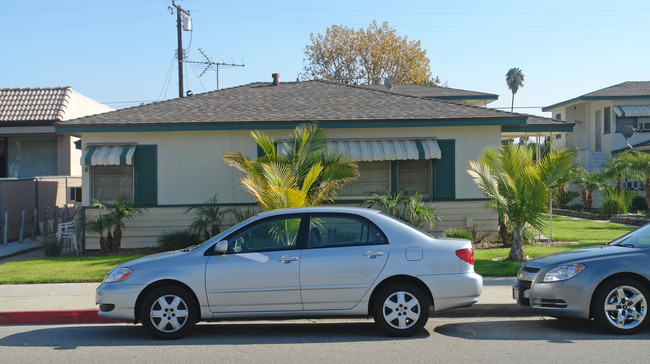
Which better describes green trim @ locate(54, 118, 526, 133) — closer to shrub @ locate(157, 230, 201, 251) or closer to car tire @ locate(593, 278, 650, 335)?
shrub @ locate(157, 230, 201, 251)

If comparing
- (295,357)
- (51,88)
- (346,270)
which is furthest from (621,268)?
(51,88)

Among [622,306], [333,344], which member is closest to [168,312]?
[333,344]

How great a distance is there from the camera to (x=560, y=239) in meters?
15.6

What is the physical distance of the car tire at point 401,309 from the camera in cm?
729

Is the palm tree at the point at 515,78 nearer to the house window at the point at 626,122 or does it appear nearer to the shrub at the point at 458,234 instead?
the house window at the point at 626,122

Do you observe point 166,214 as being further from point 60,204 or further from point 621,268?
point 621,268

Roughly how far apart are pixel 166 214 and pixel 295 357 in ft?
31.0

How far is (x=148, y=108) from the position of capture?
1630 centimetres

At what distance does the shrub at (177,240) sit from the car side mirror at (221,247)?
7.47 meters

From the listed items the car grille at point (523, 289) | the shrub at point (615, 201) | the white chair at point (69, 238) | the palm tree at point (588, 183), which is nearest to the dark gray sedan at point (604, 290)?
the car grille at point (523, 289)

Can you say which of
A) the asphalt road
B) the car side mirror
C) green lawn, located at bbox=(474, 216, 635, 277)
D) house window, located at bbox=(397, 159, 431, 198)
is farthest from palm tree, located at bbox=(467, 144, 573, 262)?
the car side mirror

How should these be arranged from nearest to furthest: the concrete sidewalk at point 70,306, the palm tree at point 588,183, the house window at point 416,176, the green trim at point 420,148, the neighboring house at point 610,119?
the concrete sidewalk at point 70,306
the green trim at point 420,148
the house window at point 416,176
the palm tree at point 588,183
the neighboring house at point 610,119

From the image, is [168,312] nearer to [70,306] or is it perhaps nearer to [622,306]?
[70,306]

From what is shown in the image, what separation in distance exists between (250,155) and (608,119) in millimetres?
21189
